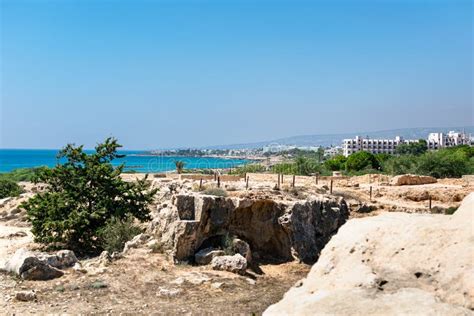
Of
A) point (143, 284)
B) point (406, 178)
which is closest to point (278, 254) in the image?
point (143, 284)

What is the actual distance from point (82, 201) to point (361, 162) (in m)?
39.5

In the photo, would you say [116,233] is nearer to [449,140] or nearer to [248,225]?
[248,225]

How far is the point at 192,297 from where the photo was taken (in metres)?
10.7

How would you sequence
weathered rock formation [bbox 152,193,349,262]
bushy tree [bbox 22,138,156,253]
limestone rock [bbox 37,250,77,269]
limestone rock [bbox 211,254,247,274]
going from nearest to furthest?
limestone rock [bbox 37,250,77,269], limestone rock [bbox 211,254,247,274], weathered rock formation [bbox 152,193,349,262], bushy tree [bbox 22,138,156,253]

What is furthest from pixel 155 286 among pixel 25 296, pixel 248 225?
pixel 248 225

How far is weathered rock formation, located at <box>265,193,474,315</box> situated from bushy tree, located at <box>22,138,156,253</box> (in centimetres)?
1280

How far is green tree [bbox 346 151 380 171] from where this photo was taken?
52.0 m

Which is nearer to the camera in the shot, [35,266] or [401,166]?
[35,266]

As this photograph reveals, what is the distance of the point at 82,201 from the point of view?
17.8 m

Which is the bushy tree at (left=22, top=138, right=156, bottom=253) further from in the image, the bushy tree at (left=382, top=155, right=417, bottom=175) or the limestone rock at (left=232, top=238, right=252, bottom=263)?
the bushy tree at (left=382, top=155, right=417, bottom=175)

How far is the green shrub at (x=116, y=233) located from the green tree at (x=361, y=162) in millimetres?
38649

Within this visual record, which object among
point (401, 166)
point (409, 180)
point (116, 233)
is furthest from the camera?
point (401, 166)

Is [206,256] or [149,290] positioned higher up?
[206,256]

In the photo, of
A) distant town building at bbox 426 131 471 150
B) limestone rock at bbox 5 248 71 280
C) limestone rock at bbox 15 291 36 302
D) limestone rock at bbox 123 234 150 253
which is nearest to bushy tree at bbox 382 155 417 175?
limestone rock at bbox 123 234 150 253
